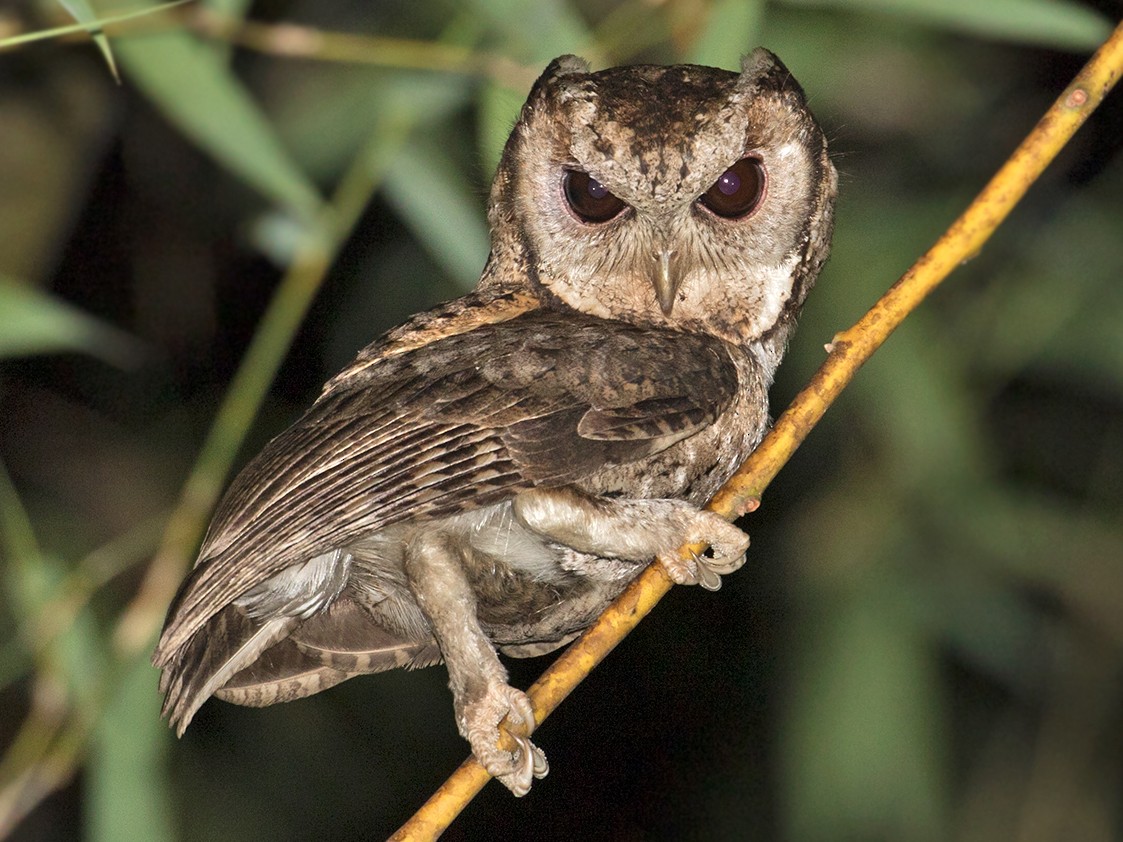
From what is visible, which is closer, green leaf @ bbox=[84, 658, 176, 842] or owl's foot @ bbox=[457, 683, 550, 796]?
owl's foot @ bbox=[457, 683, 550, 796]

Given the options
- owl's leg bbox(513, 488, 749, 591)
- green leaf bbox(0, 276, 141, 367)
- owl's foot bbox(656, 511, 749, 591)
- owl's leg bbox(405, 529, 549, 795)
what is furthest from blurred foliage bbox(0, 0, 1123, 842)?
owl's foot bbox(656, 511, 749, 591)

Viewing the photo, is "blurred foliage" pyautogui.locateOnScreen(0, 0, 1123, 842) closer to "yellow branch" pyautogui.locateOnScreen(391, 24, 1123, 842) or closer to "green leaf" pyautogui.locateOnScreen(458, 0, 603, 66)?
"green leaf" pyautogui.locateOnScreen(458, 0, 603, 66)

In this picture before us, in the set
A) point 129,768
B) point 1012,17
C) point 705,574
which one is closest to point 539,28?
point 1012,17

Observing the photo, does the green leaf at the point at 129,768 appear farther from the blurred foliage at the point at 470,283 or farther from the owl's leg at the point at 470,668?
the owl's leg at the point at 470,668

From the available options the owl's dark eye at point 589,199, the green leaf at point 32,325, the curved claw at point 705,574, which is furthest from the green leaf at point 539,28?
the curved claw at point 705,574

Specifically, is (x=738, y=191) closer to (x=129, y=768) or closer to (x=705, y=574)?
(x=705, y=574)

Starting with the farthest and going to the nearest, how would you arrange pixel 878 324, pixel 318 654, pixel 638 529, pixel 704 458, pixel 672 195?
pixel 318 654
pixel 704 458
pixel 672 195
pixel 638 529
pixel 878 324
